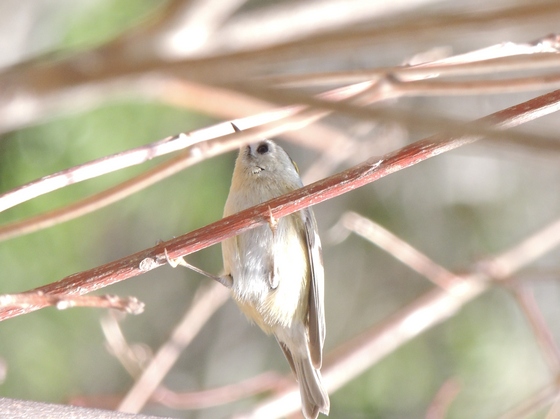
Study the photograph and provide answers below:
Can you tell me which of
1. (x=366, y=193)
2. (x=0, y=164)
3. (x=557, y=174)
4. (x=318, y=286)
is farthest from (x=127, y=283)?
(x=557, y=174)

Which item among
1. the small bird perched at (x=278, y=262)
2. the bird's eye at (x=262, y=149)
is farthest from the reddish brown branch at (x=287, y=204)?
Result: the bird's eye at (x=262, y=149)

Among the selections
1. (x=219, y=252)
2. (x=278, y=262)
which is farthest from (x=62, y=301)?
(x=219, y=252)

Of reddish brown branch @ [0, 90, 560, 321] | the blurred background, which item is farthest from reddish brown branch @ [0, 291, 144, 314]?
the blurred background

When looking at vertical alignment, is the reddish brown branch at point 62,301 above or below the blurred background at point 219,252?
below

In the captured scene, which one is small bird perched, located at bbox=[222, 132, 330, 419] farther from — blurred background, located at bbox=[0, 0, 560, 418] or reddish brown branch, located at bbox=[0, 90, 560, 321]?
reddish brown branch, located at bbox=[0, 90, 560, 321]

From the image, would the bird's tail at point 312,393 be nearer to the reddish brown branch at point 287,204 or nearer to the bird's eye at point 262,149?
the bird's eye at point 262,149
